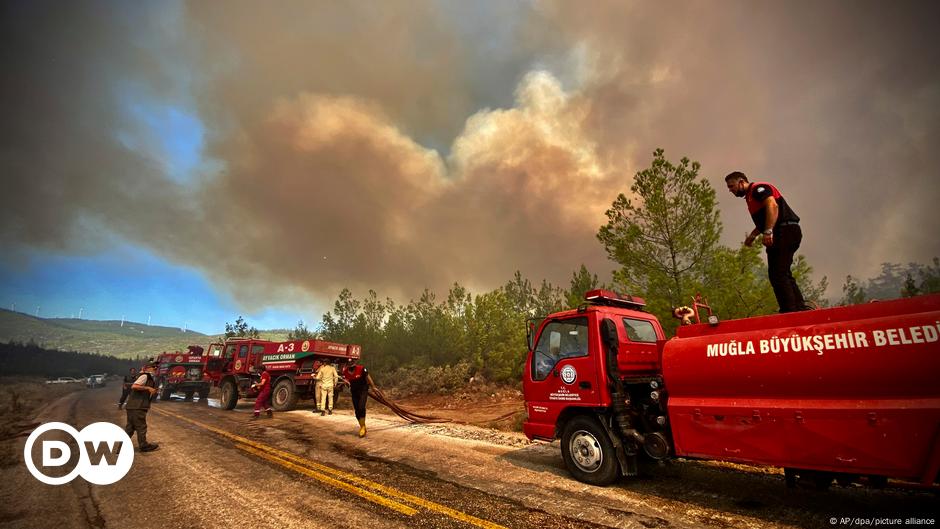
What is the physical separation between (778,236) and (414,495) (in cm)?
577

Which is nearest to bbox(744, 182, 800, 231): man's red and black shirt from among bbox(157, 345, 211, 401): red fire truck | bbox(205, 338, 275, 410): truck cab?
bbox(205, 338, 275, 410): truck cab

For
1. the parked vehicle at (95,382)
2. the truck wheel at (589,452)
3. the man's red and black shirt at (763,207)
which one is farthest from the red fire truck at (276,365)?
the parked vehicle at (95,382)

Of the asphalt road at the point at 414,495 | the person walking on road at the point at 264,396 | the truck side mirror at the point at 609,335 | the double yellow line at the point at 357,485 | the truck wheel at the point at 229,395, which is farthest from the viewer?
the truck wheel at the point at 229,395

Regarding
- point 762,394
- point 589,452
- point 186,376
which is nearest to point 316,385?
point 589,452

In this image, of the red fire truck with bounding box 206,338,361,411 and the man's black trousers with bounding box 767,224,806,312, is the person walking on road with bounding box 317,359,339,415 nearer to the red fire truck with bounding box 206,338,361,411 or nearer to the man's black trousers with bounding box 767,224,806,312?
the red fire truck with bounding box 206,338,361,411

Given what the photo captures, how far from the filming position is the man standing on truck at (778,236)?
15.7 ft

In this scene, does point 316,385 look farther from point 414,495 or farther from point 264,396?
point 414,495

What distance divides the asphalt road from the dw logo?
240mm

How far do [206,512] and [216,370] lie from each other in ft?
63.2

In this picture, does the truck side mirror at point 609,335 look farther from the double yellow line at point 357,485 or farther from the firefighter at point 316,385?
the firefighter at point 316,385

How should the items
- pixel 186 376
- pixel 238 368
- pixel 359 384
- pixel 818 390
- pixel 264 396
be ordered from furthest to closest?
1. pixel 186 376
2. pixel 238 368
3. pixel 264 396
4. pixel 359 384
5. pixel 818 390

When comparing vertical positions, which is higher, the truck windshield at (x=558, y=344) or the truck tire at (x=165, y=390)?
the truck windshield at (x=558, y=344)

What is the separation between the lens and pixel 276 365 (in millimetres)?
17250

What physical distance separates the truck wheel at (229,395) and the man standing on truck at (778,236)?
67.8 feet
